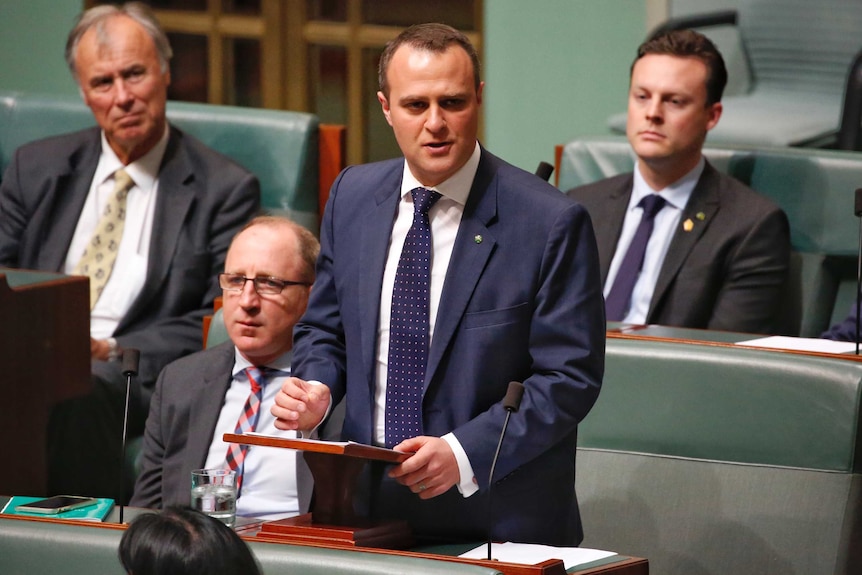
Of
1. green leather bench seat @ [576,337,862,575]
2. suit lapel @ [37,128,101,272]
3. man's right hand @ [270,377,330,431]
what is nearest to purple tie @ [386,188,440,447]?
man's right hand @ [270,377,330,431]

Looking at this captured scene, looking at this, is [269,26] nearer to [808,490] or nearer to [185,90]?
[185,90]

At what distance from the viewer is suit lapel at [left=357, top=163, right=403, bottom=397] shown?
7.22 ft

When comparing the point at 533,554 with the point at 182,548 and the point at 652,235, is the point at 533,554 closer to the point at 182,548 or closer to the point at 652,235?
the point at 182,548

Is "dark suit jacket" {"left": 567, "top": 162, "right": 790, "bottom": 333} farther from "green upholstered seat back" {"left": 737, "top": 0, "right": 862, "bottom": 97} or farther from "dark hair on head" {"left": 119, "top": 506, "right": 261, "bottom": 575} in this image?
"dark hair on head" {"left": 119, "top": 506, "right": 261, "bottom": 575}

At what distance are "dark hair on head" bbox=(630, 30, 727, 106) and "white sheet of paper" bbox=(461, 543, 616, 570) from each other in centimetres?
185

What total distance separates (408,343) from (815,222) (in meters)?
1.73

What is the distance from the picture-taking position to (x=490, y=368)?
2.14 meters

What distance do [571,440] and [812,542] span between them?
638 millimetres

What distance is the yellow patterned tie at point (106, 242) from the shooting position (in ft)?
12.5

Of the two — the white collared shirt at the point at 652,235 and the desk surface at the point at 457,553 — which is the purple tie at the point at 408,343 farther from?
the white collared shirt at the point at 652,235

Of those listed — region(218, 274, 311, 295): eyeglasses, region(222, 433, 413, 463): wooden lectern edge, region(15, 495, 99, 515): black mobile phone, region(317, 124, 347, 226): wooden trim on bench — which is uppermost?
region(317, 124, 347, 226): wooden trim on bench

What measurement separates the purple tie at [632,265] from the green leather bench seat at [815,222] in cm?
28

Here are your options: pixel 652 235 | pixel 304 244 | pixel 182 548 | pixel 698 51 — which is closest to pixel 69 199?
pixel 304 244

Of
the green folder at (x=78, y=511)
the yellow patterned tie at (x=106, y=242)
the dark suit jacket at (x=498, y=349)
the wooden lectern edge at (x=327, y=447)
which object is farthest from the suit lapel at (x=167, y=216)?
the wooden lectern edge at (x=327, y=447)
